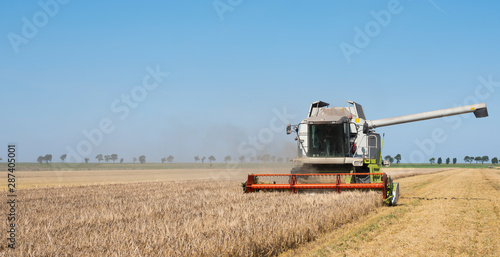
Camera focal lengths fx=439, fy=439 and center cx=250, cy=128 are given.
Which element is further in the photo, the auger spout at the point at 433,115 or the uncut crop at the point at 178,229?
the auger spout at the point at 433,115

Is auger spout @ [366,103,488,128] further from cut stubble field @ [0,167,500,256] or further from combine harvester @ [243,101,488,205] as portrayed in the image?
cut stubble field @ [0,167,500,256]

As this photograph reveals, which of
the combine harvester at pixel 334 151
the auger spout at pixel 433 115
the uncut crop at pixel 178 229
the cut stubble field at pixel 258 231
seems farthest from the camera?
the auger spout at pixel 433 115

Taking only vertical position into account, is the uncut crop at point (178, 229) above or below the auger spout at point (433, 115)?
below

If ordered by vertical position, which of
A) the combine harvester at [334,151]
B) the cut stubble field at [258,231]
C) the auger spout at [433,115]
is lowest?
the cut stubble field at [258,231]

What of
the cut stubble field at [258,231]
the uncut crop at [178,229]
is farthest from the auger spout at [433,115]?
the uncut crop at [178,229]

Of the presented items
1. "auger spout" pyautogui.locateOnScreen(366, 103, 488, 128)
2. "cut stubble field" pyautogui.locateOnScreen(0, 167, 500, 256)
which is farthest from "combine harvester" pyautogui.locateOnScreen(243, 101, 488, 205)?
"cut stubble field" pyautogui.locateOnScreen(0, 167, 500, 256)

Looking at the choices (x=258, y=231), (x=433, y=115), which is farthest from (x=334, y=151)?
(x=258, y=231)

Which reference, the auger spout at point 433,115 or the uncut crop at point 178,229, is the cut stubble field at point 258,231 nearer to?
the uncut crop at point 178,229

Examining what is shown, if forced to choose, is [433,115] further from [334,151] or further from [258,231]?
[258,231]

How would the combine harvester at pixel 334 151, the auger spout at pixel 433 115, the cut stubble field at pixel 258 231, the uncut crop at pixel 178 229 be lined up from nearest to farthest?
the uncut crop at pixel 178 229 → the cut stubble field at pixel 258 231 → the combine harvester at pixel 334 151 → the auger spout at pixel 433 115

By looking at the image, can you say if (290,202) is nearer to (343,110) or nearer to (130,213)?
(130,213)

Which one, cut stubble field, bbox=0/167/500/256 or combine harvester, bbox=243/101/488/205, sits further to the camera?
combine harvester, bbox=243/101/488/205

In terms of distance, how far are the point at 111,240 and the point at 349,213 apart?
18.1ft

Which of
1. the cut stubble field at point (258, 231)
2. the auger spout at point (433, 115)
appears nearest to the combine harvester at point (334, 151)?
the auger spout at point (433, 115)
